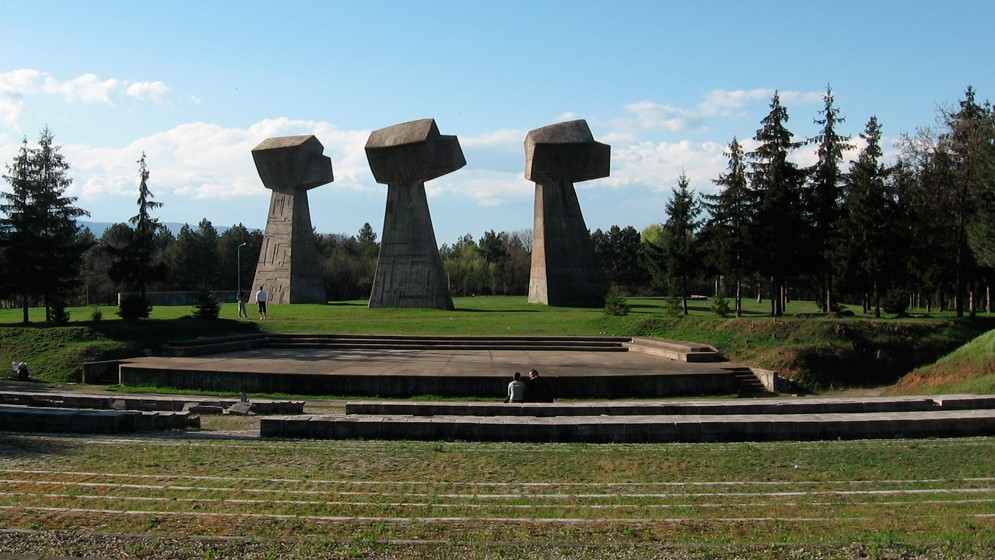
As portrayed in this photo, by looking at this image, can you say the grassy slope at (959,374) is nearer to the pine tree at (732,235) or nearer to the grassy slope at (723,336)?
the grassy slope at (723,336)

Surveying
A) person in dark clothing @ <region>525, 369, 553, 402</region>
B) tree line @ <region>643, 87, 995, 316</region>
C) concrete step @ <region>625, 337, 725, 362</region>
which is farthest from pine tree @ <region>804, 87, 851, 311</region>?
person in dark clothing @ <region>525, 369, 553, 402</region>

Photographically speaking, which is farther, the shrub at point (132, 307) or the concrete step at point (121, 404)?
the shrub at point (132, 307)

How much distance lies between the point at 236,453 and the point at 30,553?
3.67 m

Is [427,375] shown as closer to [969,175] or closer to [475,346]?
[475,346]

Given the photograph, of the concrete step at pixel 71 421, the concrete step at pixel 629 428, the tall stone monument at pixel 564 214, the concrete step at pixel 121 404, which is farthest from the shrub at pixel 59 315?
the tall stone monument at pixel 564 214

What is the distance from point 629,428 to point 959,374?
43.7 ft

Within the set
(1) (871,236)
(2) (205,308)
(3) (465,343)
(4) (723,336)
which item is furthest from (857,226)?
(2) (205,308)

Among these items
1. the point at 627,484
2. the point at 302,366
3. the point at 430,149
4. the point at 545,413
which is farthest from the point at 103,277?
the point at 627,484

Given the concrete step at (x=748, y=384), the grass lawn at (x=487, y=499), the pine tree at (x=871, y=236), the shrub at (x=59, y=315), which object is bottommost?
the concrete step at (x=748, y=384)

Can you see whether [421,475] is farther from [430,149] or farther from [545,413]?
[430,149]

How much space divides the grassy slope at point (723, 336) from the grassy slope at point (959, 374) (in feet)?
4.20

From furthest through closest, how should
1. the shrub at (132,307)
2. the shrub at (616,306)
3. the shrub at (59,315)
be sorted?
1. the shrub at (616,306)
2. the shrub at (132,307)
3. the shrub at (59,315)

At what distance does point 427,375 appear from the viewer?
18.7 meters

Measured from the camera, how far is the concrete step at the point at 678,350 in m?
23.1
